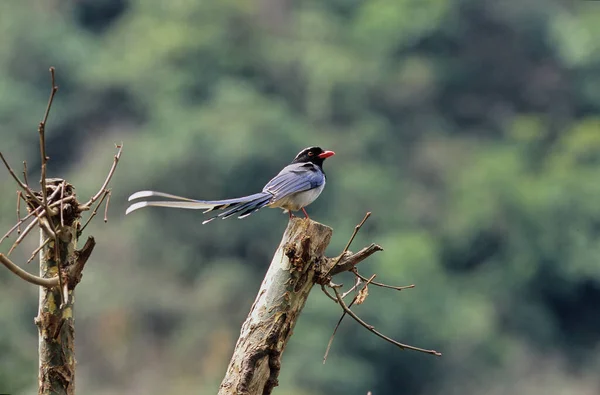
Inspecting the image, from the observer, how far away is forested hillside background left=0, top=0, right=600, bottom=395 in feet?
125

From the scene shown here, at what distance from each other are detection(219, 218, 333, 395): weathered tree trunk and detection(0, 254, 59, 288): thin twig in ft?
2.83

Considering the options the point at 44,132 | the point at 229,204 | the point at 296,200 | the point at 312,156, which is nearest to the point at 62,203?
the point at 44,132

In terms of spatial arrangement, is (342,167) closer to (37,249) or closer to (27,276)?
(37,249)

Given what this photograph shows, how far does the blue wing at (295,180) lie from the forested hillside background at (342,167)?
1970 cm

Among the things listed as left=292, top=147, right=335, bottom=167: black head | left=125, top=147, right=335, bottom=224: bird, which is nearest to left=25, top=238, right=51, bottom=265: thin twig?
left=125, top=147, right=335, bottom=224: bird

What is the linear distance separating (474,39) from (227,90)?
1155 centimetres

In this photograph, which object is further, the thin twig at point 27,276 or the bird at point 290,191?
the bird at point 290,191

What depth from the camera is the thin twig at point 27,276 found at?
4492mm

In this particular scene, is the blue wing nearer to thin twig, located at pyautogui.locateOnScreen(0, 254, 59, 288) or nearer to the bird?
the bird

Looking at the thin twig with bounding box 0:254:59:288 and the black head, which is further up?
the black head


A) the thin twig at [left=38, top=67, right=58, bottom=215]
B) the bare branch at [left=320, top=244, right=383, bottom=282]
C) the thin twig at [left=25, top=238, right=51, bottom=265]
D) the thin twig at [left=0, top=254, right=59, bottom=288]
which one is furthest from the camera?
the bare branch at [left=320, top=244, right=383, bottom=282]

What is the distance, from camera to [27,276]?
4.66 m

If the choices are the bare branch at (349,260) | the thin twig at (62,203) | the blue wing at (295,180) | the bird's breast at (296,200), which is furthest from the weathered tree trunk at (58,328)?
the bird's breast at (296,200)

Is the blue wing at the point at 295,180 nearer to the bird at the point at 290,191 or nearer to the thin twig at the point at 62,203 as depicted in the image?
the bird at the point at 290,191
